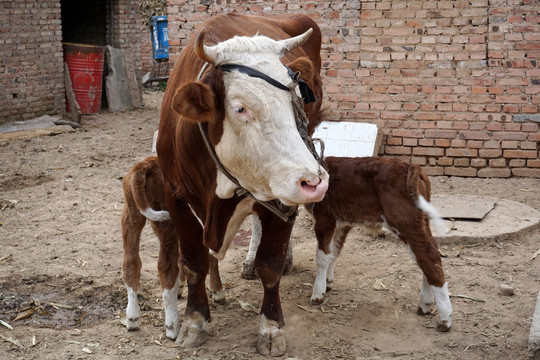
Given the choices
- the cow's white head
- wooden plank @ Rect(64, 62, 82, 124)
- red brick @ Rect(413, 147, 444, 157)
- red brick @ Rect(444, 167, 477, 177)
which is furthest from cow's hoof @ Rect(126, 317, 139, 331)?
wooden plank @ Rect(64, 62, 82, 124)

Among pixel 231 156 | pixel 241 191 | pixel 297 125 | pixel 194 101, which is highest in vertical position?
pixel 194 101

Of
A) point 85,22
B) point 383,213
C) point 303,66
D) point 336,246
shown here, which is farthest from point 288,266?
point 85,22

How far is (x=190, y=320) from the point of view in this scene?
4.41 meters

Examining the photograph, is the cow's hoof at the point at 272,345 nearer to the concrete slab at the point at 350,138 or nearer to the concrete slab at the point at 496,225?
the concrete slab at the point at 496,225

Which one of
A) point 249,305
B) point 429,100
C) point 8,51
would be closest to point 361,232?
point 249,305

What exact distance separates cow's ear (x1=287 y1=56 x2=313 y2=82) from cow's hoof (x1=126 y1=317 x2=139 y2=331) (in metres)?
2.04

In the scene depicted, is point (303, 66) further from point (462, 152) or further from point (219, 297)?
point (462, 152)

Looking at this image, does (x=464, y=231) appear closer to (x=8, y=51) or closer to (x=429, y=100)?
(x=429, y=100)

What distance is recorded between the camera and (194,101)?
3.51 metres

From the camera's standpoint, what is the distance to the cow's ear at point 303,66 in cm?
395

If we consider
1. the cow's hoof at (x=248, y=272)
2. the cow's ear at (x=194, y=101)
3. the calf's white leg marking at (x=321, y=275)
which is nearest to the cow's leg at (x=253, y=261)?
the cow's hoof at (x=248, y=272)

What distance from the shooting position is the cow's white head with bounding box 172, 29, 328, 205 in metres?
3.39

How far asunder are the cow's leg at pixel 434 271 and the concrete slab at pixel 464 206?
194cm

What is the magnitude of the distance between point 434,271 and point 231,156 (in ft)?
5.60
